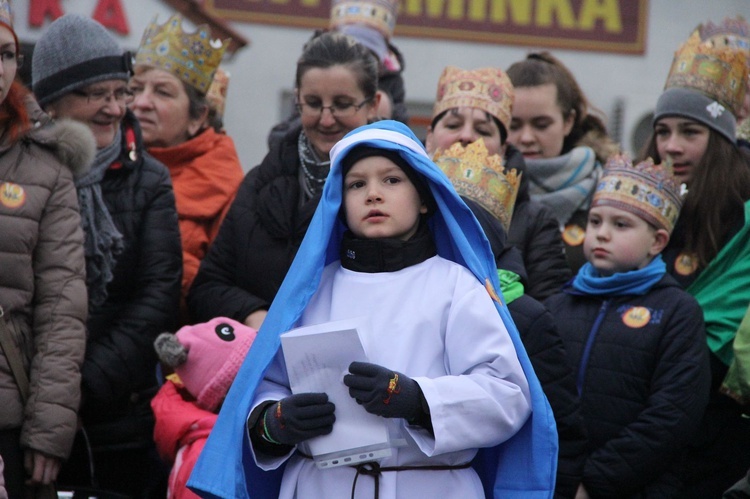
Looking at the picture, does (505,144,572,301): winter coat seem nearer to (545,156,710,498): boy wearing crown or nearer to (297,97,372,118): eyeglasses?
(545,156,710,498): boy wearing crown

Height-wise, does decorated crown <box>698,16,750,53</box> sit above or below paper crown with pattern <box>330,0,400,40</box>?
below

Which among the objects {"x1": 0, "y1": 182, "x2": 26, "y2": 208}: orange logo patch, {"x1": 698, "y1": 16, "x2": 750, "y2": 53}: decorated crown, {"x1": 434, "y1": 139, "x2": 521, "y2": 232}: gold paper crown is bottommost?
{"x1": 434, "y1": 139, "x2": 521, "y2": 232}: gold paper crown

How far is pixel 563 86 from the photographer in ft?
20.0

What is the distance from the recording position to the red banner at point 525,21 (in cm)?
1295

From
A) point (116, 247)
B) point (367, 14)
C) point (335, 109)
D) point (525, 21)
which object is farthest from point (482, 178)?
point (525, 21)

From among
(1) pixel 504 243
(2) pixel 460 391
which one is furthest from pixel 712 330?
(2) pixel 460 391

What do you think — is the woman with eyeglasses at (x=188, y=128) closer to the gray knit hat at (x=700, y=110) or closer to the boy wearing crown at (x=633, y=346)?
the boy wearing crown at (x=633, y=346)

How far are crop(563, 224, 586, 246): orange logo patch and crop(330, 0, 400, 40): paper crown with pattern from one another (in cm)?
166

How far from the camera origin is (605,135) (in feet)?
20.9

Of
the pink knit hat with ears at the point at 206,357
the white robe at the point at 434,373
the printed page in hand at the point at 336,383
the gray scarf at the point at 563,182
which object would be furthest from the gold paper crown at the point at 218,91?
the printed page in hand at the point at 336,383

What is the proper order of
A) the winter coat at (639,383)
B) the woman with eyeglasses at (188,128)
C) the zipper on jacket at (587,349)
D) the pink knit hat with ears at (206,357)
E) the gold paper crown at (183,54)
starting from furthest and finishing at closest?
the gold paper crown at (183,54) → the woman with eyeglasses at (188,128) → the zipper on jacket at (587,349) → the winter coat at (639,383) → the pink knit hat with ears at (206,357)

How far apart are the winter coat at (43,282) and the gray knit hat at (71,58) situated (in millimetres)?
531

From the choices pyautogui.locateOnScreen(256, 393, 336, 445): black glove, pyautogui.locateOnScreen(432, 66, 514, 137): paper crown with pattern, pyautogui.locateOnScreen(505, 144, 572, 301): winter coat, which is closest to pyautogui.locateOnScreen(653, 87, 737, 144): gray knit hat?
pyautogui.locateOnScreen(432, 66, 514, 137): paper crown with pattern

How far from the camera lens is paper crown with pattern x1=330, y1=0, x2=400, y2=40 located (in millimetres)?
6660
